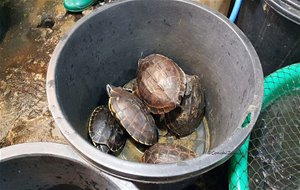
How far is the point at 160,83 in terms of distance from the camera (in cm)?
150

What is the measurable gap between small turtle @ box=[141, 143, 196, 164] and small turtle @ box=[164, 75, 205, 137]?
136mm

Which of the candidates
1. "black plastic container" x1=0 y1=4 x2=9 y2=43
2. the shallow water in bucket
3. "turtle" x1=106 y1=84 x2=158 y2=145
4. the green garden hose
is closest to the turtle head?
"turtle" x1=106 y1=84 x2=158 y2=145

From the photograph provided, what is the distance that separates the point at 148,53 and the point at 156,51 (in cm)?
4

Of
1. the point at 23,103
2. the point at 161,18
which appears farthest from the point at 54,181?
the point at 161,18

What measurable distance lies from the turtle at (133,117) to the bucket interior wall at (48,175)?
0.26 meters

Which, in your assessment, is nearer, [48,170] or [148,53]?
[48,170]

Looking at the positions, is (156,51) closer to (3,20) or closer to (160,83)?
(160,83)

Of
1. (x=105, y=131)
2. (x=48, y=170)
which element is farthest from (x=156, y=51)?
(x=48, y=170)

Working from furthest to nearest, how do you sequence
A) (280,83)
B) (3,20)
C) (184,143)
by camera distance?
(3,20), (184,143), (280,83)

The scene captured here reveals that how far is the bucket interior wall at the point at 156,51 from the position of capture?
4.33 feet

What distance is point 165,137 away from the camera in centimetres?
165

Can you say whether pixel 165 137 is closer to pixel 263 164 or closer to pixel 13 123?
pixel 263 164

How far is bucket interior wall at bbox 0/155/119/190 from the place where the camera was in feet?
4.10

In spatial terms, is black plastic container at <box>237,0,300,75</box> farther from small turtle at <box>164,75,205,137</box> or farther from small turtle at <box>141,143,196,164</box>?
small turtle at <box>141,143,196,164</box>
